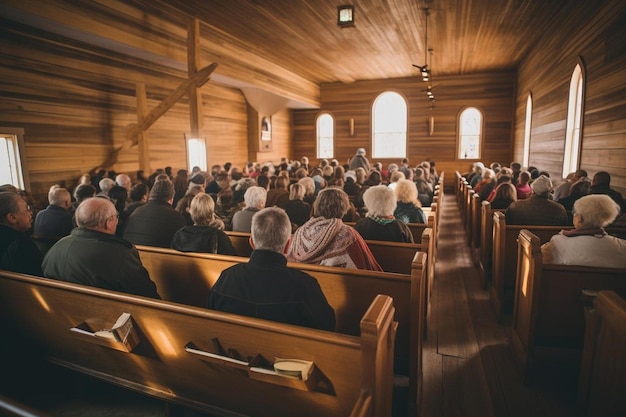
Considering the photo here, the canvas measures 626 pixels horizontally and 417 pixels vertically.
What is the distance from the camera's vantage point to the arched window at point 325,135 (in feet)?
49.1

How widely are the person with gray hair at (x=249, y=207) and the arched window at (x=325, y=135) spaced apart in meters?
11.7

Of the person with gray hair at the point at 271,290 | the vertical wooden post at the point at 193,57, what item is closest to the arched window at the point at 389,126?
the vertical wooden post at the point at 193,57

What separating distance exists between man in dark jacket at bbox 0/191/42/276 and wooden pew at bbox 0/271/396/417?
7.3 inches

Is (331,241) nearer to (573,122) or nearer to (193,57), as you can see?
(193,57)

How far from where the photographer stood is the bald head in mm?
2139

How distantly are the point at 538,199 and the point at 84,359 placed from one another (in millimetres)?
3736

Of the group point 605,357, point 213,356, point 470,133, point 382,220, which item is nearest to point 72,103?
point 382,220

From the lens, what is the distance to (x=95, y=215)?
7.06ft

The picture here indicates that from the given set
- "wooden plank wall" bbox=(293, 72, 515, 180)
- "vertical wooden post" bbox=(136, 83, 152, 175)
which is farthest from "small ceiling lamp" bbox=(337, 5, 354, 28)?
"wooden plank wall" bbox=(293, 72, 515, 180)

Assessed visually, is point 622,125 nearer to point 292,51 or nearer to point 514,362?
point 514,362

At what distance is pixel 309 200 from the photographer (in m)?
4.95

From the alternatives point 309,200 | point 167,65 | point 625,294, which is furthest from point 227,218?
point 167,65

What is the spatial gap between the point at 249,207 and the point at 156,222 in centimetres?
82

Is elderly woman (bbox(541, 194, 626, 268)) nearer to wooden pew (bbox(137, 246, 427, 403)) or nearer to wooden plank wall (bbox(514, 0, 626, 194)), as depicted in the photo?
wooden pew (bbox(137, 246, 427, 403))
